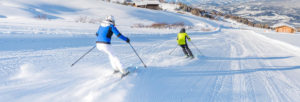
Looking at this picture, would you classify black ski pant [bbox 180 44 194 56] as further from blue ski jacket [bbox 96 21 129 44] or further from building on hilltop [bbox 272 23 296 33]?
building on hilltop [bbox 272 23 296 33]

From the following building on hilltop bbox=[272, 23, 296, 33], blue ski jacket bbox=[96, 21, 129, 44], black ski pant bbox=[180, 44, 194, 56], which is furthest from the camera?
building on hilltop bbox=[272, 23, 296, 33]

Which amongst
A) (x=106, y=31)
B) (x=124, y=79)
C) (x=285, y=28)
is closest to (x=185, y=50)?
(x=124, y=79)

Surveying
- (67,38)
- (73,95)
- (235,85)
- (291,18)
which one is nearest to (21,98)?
(73,95)

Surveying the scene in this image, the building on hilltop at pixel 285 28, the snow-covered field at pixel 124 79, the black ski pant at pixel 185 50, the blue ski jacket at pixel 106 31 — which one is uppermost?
the building on hilltop at pixel 285 28

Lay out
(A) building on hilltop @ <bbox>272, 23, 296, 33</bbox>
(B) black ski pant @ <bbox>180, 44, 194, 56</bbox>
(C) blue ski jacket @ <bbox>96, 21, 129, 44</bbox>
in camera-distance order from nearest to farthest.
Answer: (C) blue ski jacket @ <bbox>96, 21, 129, 44</bbox> → (B) black ski pant @ <bbox>180, 44, 194, 56</bbox> → (A) building on hilltop @ <bbox>272, 23, 296, 33</bbox>

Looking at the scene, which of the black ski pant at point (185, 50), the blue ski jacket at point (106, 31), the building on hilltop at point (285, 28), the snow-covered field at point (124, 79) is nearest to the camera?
the snow-covered field at point (124, 79)

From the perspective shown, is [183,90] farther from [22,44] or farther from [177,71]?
[22,44]

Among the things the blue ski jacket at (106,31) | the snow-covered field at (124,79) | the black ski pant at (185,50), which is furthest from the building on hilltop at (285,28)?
the blue ski jacket at (106,31)

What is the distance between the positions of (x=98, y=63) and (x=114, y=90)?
256 centimetres

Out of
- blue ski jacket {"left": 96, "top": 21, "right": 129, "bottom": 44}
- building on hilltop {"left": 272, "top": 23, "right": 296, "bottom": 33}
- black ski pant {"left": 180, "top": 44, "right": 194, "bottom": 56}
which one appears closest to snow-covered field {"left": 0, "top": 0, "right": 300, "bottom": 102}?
black ski pant {"left": 180, "top": 44, "right": 194, "bottom": 56}

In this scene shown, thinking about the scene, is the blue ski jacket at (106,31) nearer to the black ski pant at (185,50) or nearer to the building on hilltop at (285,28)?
the black ski pant at (185,50)

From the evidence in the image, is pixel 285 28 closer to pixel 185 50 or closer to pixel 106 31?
pixel 185 50

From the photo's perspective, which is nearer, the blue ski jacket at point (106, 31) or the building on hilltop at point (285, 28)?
the blue ski jacket at point (106, 31)

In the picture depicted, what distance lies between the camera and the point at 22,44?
7.76 metres
